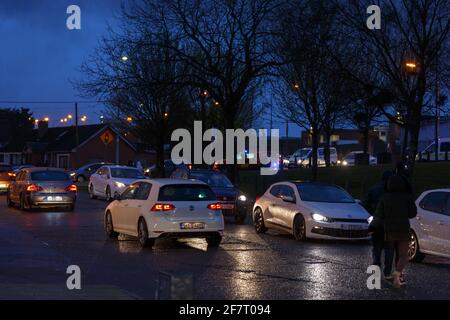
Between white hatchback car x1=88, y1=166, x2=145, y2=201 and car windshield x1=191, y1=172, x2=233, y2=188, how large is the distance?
24.8ft

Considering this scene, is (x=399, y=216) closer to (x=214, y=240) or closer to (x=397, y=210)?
(x=397, y=210)

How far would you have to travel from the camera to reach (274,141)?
5550cm

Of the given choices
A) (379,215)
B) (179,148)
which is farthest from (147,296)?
(179,148)

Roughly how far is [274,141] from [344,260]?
41.5 m

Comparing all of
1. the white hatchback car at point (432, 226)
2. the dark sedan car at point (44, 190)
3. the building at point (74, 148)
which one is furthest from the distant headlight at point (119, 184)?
the building at point (74, 148)

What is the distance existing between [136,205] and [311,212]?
406cm

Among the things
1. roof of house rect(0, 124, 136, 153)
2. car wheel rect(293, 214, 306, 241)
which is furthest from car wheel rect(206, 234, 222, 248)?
roof of house rect(0, 124, 136, 153)

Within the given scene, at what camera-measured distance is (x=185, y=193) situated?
15906mm

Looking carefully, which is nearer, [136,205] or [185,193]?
[185,193]

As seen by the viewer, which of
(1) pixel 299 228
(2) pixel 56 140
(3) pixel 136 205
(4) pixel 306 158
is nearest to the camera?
(3) pixel 136 205

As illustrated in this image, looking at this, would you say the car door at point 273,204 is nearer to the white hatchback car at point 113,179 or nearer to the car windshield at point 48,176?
the car windshield at point 48,176

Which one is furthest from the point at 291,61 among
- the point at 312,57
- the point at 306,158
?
the point at 306,158
